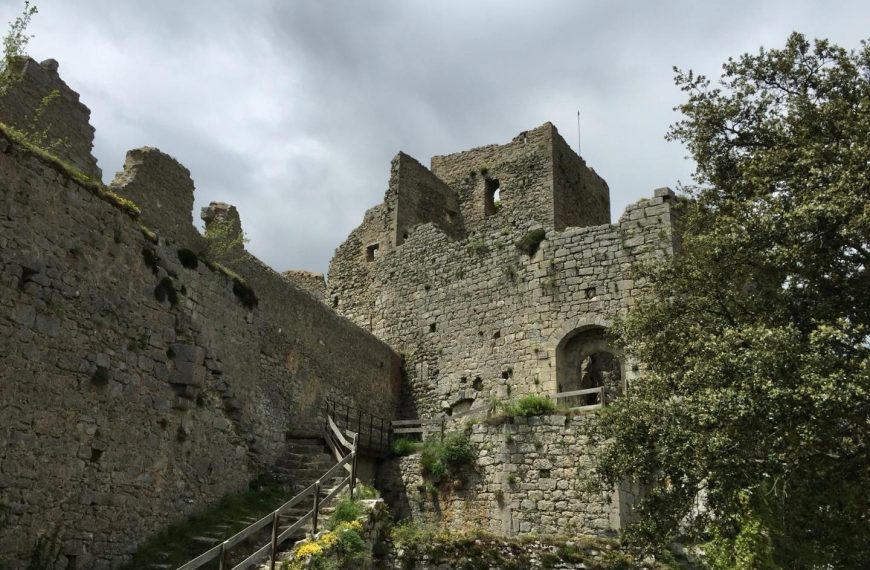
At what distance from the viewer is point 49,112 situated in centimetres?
1431

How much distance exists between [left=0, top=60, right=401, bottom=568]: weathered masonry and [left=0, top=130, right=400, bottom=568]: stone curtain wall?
0.08ft

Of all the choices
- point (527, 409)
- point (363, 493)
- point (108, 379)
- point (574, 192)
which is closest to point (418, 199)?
point (574, 192)

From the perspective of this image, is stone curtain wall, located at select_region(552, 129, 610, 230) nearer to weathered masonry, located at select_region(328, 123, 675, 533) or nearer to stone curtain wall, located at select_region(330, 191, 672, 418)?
weathered masonry, located at select_region(328, 123, 675, 533)

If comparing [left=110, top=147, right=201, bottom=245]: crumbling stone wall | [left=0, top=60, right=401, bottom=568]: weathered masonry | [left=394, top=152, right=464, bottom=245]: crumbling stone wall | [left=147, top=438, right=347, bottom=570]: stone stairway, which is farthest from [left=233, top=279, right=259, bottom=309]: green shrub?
[left=394, top=152, right=464, bottom=245]: crumbling stone wall

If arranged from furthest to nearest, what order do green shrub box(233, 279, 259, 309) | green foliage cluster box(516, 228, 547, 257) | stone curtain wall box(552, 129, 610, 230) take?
1. stone curtain wall box(552, 129, 610, 230)
2. green foliage cluster box(516, 228, 547, 257)
3. green shrub box(233, 279, 259, 309)

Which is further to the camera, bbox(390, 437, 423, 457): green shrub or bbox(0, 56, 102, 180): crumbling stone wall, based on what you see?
bbox(390, 437, 423, 457): green shrub

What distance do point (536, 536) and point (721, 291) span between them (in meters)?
5.61

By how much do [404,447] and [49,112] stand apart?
1066 cm

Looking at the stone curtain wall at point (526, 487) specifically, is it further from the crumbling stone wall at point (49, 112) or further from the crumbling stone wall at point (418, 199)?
the crumbling stone wall at point (418, 199)

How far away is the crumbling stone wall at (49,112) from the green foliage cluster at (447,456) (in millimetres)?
9179

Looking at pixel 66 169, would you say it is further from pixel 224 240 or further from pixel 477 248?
pixel 477 248

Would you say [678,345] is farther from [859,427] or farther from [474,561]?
[474,561]

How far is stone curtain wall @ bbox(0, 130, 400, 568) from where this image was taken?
451 inches

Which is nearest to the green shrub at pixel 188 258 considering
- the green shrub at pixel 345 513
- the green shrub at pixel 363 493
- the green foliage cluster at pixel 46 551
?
the green shrub at pixel 363 493
